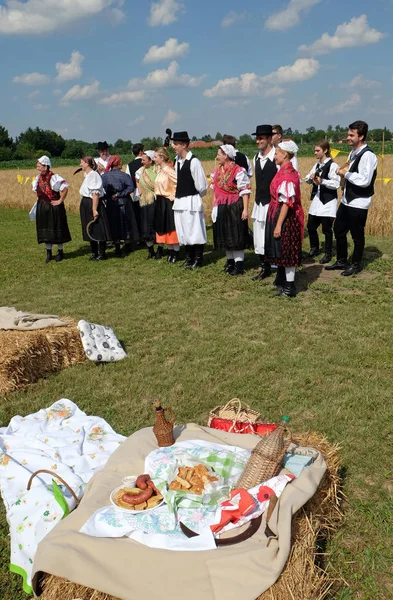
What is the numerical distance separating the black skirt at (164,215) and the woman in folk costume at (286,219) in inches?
112

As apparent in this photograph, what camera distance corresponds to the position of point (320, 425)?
12.6ft

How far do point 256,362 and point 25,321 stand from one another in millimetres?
2413

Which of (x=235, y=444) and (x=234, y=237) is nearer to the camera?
(x=235, y=444)

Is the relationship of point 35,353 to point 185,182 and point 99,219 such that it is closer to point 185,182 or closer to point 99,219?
point 185,182

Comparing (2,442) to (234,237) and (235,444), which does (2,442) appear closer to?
(235,444)

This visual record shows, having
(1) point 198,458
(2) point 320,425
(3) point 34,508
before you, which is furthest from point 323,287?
(3) point 34,508

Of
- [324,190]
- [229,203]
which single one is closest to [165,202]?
[229,203]

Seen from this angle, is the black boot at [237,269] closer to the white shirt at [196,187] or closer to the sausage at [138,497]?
the white shirt at [196,187]

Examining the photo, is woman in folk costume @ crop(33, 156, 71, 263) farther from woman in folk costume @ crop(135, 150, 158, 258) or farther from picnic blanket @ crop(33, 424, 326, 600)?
A: picnic blanket @ crop(33, 424, 326, 600)

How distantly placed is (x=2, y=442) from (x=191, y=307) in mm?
3369

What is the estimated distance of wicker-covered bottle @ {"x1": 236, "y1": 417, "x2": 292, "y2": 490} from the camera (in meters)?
2.66

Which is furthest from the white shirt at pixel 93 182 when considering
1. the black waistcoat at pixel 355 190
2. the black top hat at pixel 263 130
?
the black waistcoat at pixel 355 190

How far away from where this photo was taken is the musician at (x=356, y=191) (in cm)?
686

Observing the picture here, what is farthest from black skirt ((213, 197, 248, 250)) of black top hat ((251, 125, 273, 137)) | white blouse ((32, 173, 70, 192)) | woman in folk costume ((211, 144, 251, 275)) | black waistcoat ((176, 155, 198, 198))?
white blouse ((32, 173, 70, 192))
